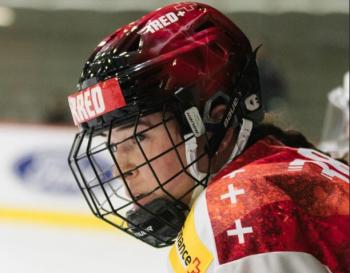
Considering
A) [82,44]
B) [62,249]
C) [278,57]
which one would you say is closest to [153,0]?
[278,57]

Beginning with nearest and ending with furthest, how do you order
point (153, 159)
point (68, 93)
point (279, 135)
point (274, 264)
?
point (274, 264)
point (153, 159)
point (279, 135)
point (68, 93)

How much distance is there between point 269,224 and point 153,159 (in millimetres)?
260

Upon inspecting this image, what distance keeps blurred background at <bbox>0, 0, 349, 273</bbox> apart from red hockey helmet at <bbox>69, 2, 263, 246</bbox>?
24 centimetres

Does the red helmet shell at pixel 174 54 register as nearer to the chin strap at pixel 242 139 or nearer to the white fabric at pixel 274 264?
the chin strap at pixel 242 139

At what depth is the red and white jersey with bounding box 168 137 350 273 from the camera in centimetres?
80

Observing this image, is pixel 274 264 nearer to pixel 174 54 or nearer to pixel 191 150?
pixel 191 150

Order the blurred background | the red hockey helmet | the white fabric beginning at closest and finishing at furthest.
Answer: the white fabric → the red hockey helmet → the blurred background

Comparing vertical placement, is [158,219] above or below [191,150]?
below

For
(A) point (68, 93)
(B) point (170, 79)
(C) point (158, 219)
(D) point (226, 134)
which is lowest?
(A) point (68, 93)

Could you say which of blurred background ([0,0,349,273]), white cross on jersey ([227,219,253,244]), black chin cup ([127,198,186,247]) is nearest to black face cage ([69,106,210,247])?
black chin cup ([127,198,186,247])

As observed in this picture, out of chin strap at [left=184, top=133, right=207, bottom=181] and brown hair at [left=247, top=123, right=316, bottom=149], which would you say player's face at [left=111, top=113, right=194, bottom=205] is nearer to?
chin strap at [left=184, top=133, right=207, bottom=181]

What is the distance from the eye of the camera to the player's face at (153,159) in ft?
3.37

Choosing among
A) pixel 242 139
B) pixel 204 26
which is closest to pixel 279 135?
pixel 242 139

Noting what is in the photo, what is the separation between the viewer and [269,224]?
2.65 feet
